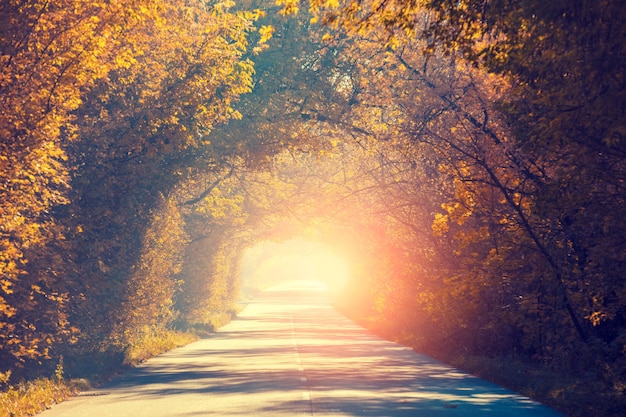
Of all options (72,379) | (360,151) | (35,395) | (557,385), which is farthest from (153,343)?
(557,385)

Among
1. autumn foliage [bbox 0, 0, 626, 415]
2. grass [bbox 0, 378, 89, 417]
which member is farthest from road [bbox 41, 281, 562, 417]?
autumn foliage [bbox 0, 0, 626, 415]

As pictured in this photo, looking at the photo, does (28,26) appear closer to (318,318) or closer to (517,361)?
(517,361)

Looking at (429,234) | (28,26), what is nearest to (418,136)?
(429,234)

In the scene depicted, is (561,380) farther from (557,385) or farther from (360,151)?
(360,151)

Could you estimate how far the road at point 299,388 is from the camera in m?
14.9

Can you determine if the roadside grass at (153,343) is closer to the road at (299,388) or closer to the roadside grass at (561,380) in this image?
the road at (299,388)

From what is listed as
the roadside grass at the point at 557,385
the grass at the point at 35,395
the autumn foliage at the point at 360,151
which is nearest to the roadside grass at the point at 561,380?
the roadside grass at the point at 557,385

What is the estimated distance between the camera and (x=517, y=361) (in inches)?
914

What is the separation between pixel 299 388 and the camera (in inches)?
713

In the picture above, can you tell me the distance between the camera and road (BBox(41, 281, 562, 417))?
48.8 feet

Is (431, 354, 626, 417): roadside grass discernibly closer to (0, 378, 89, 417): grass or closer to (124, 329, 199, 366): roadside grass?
(0, 378, 89, 417): grass

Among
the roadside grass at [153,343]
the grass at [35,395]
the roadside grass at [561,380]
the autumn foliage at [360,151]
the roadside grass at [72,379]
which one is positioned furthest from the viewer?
the roadside grass at [153,343]

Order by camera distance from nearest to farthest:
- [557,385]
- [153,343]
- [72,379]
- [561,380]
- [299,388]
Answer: [557,385], [299,388], [561,380], [72,379], [153,343]

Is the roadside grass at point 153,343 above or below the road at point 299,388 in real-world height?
above
